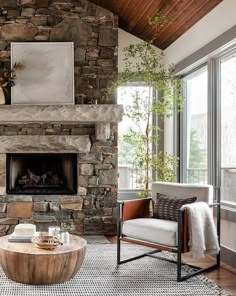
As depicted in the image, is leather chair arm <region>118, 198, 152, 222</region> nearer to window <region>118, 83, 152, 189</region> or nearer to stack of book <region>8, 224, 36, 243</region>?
stack of book <region>8, 224, 36, 243</region>

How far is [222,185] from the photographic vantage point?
498 centimetres

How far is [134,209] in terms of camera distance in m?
4.72

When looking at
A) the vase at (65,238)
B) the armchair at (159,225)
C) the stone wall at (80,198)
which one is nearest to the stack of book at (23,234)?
the vase at (65,238)

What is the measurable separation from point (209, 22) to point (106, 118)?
1.78 m

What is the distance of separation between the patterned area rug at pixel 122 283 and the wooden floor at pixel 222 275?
9cm

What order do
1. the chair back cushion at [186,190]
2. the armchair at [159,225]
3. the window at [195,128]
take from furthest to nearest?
the window at [195,128] < the chair back cushion at [186,190] < the armchair at [159,225]

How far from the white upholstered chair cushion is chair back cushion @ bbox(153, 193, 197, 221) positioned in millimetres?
109

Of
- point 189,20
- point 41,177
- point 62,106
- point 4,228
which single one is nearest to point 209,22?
point 189,20

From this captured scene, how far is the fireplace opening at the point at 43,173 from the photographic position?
6.23 m

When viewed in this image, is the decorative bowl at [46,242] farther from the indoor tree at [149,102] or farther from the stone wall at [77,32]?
the stone wall at [77,32]

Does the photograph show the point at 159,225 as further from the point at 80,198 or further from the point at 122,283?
the point at 80,198

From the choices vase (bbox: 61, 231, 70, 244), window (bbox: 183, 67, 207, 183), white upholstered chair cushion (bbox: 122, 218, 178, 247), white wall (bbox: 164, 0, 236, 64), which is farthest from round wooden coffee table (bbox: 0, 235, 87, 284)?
white wall (bbox: 164, 0, 236, 64)

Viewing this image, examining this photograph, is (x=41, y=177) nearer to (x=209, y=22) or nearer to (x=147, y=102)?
(x=147, y=102)

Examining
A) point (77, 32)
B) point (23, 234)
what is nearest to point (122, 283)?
point (23, 234)
